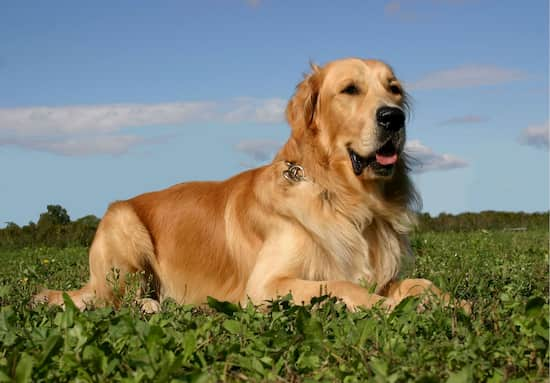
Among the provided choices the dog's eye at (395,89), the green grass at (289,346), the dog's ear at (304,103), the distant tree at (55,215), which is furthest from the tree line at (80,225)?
the green grass at (289,346)

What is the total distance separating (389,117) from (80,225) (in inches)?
472

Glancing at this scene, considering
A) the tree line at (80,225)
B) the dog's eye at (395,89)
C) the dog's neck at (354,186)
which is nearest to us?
the dog's neck at (354,186)

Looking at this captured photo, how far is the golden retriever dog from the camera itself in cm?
494

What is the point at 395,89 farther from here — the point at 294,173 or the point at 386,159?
the point at 294,173

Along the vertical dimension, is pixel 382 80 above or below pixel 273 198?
above

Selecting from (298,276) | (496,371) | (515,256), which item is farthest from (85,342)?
(515,256)

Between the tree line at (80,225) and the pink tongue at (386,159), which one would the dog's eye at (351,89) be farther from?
the tree line at (80,225)

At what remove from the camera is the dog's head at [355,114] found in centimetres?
485

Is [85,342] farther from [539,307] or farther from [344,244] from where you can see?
[344,244]

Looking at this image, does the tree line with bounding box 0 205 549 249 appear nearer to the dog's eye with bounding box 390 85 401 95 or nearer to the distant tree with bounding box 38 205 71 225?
the distant tree with bounding box 38 205 71 225

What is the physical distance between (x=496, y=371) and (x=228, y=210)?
3.48m

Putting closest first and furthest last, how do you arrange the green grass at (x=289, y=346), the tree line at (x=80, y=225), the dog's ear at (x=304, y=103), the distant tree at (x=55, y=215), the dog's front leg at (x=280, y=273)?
the green grass at (x=289, y=346) < the dog's front leg at (x=280, y=273) < the dog's ear at (x=304, y=103) < the tree line at (x=80, y=225) < the distant tree at (x=55, y=215)

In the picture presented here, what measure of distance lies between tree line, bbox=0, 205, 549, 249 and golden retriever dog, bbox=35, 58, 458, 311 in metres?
7.90

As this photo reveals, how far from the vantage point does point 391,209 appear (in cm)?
521
